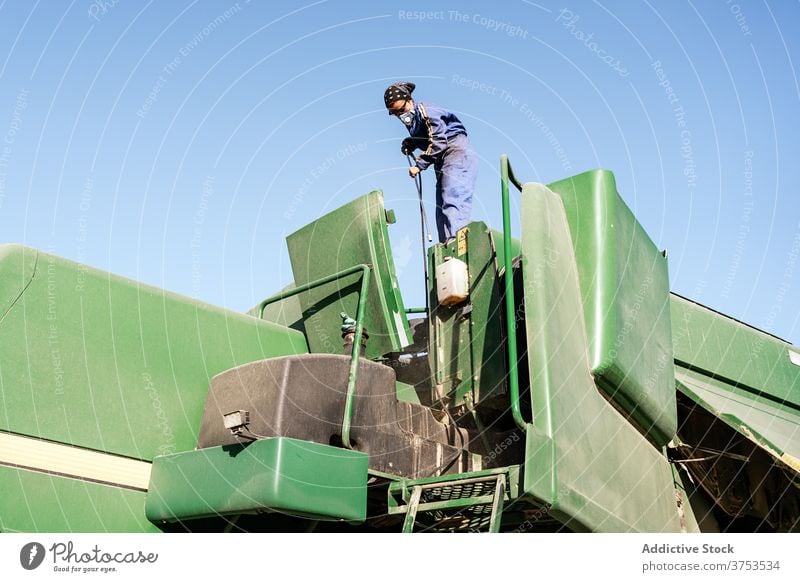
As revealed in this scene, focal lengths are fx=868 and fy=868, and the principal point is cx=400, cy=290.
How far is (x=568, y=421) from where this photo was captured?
399cm

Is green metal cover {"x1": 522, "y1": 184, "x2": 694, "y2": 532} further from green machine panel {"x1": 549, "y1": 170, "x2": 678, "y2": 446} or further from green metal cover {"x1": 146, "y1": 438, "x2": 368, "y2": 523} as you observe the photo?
green metal cover {"x1": 146, "y1": 438, "x2": 368, "y2": 523}

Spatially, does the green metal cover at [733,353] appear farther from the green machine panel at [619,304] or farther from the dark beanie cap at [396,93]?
the dark beanie cap at [396,93]

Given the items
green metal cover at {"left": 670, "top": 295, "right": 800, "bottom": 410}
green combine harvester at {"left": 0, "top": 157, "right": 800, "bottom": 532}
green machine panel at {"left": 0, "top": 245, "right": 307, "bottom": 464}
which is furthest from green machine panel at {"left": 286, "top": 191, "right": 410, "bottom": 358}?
green metal cover at {"left": 670, "top": 295, "right": 800, "bottom": 410}

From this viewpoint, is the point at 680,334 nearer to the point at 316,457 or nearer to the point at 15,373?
the point at 316,457

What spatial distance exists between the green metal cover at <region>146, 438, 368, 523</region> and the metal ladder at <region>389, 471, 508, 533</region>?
0.76 feet

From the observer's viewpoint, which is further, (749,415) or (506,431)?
(749,415)

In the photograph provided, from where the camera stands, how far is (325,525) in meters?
3.88

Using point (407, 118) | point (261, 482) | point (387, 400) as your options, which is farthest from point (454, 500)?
point (407, 118)

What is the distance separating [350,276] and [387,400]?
3.00 ft

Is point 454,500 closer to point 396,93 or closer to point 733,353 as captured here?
point 396,93

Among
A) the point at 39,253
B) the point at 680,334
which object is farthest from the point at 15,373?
the point at 680,334

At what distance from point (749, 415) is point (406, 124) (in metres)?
3.02
